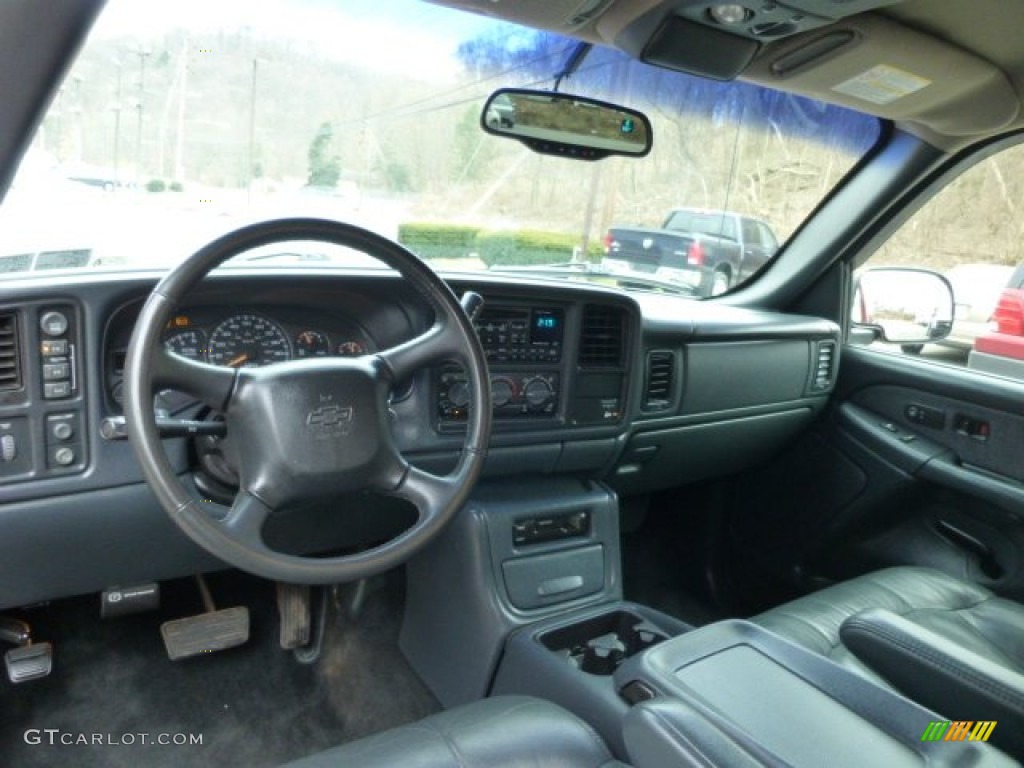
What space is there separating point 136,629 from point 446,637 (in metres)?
0.89

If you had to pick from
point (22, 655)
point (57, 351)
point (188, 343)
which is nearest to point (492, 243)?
point (188, 343)

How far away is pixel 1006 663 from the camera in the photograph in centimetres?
199

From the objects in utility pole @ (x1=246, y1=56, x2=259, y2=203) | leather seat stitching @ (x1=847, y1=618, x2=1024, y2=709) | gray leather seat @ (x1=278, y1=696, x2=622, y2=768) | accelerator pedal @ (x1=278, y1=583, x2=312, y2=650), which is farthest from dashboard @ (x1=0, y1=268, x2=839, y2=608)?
leather seat stitching @ (x1=847, y1=618, x2=1024, y2=709)

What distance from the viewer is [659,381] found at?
2.55m

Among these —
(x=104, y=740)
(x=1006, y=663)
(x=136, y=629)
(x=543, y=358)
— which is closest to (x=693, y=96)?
(x=543, y=358)

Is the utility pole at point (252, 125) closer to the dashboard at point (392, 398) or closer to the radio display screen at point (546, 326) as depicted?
the dashboard at point (392, 398)

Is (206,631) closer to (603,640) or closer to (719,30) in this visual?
(603,640)

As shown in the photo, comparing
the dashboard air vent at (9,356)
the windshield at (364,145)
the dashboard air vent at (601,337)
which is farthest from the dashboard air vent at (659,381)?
the dashboard air vent at (9,356)

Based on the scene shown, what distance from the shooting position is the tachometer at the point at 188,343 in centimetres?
170

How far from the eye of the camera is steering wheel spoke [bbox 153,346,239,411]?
4.49 ft

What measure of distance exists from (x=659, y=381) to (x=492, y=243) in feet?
2.24

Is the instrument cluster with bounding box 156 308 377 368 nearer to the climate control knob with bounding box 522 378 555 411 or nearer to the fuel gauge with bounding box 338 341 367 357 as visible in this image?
the fuel gauge with bounding box 338 341 367 357

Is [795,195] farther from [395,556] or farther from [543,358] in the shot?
[395,556]

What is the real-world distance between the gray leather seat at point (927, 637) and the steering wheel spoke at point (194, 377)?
4.30 feet
